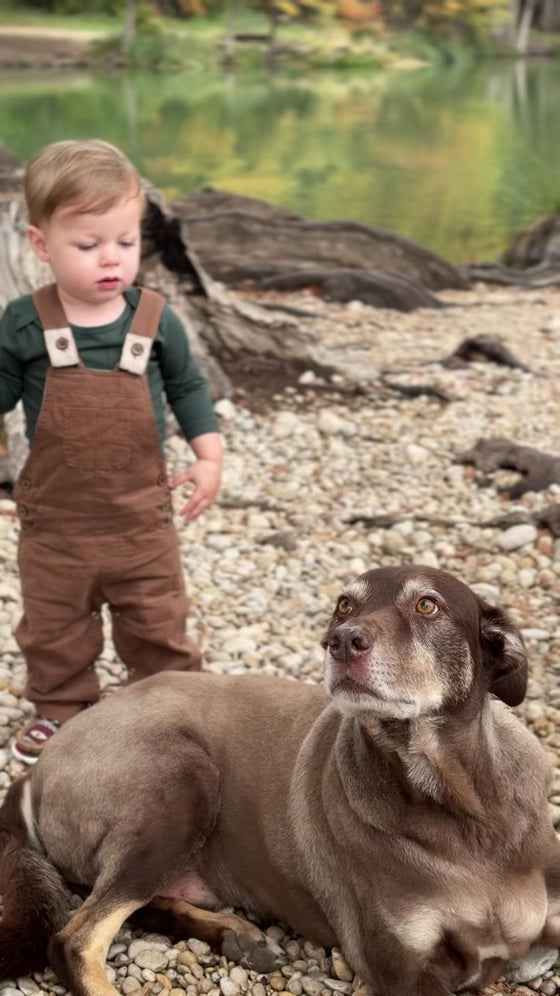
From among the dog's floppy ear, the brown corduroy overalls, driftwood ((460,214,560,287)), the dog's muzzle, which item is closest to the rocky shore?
the brown corduroy overalls

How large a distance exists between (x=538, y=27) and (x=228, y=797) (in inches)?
882

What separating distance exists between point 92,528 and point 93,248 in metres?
1.02

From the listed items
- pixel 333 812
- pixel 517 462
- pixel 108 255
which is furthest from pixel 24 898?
pixel 517 462

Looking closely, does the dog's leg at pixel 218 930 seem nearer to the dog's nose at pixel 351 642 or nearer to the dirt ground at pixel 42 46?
the dog's nose at pixel 351 642

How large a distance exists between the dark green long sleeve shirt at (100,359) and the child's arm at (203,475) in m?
0.05

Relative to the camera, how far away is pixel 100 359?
4.17m

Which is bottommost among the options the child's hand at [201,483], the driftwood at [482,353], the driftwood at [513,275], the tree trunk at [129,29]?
the driftwood at [513,275]

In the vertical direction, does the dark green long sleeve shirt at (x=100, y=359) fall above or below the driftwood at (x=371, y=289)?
above

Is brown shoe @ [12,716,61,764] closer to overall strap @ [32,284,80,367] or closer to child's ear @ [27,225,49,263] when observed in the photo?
overall strap @ [32,284,80,367]

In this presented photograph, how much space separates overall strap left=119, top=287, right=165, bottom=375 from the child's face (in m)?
0.13

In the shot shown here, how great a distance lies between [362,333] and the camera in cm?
1162

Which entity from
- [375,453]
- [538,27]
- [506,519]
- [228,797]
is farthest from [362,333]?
[538,27]

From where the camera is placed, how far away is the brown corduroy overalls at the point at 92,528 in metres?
4.12

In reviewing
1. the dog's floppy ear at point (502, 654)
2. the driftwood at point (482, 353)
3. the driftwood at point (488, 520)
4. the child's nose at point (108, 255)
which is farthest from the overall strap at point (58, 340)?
the driftwood at point (482, 353)
